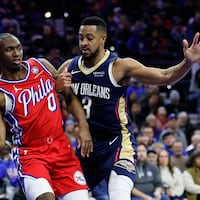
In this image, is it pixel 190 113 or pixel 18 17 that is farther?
pixel 18 17

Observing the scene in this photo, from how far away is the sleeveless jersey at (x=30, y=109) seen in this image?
22.1 feet

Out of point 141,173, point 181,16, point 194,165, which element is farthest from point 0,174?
point 181,16

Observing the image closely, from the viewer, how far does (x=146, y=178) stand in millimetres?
11062

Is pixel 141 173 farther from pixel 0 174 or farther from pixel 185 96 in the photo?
pixel 185 96

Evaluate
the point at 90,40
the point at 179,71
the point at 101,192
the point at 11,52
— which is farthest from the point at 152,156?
the point at 11,52

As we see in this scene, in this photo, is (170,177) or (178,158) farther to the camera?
(178,158)

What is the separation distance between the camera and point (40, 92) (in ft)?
22.4

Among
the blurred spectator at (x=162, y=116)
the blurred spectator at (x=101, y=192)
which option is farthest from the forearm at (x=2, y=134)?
the blurred spectator at (x=162, y=116)

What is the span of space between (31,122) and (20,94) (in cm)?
29

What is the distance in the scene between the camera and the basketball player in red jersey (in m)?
6.73

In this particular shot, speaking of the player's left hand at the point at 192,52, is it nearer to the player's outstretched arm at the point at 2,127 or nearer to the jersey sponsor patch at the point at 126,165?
the jersey sponsor patch at the point at 126,165

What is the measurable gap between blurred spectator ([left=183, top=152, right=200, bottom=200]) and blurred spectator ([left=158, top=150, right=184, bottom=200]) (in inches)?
3.9

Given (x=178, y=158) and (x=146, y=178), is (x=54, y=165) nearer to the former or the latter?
(x=146, y=178)

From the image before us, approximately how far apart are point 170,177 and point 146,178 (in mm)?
621
